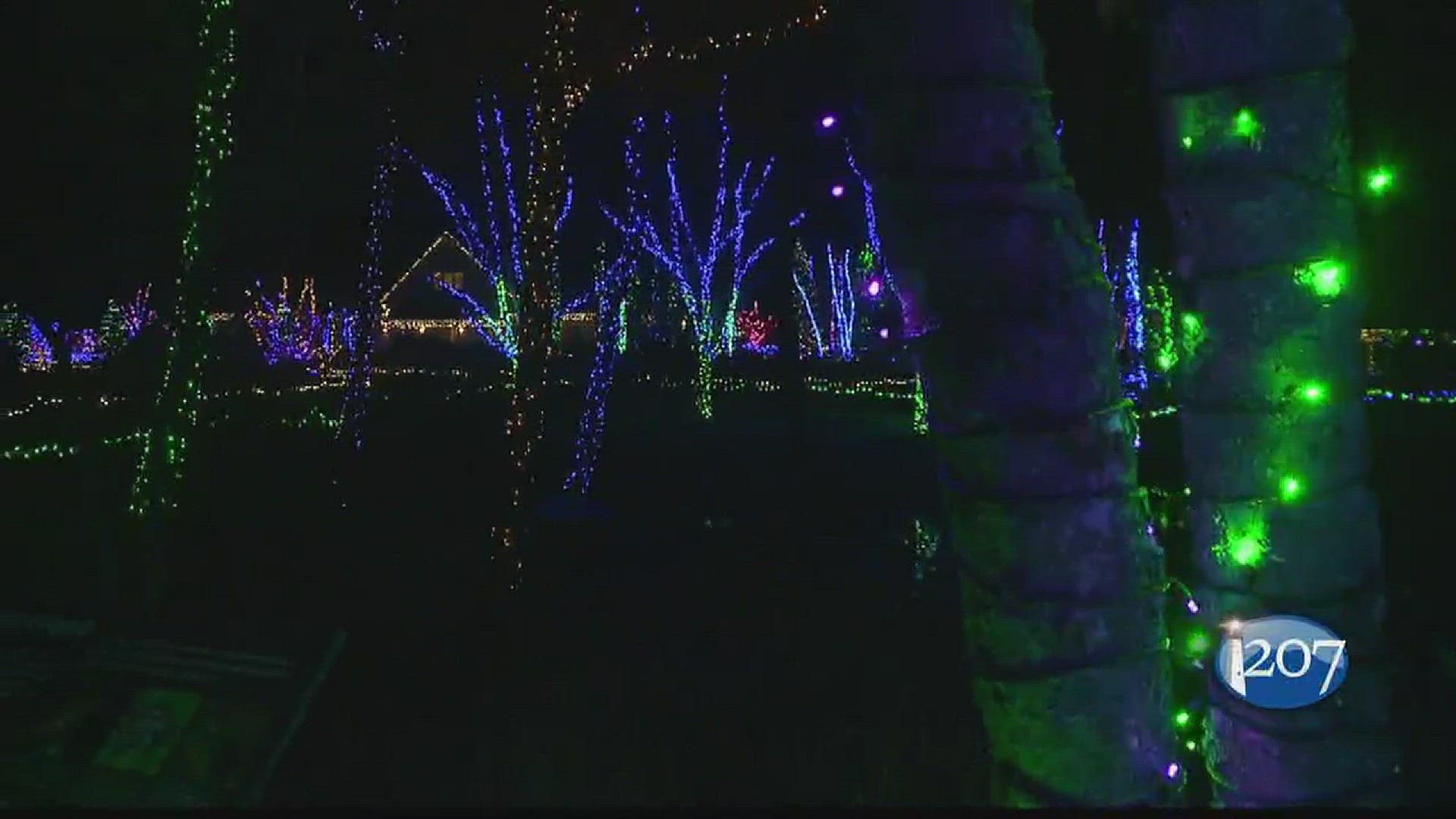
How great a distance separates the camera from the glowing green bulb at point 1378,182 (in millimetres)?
4441

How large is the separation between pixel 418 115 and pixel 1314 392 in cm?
1084

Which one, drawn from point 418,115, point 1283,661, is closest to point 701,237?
point 418,115

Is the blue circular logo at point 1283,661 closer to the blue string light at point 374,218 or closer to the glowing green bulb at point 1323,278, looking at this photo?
the glowing green bulb at point 1323,278

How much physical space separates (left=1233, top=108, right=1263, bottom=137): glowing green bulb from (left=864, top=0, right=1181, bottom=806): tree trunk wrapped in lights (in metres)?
0.36

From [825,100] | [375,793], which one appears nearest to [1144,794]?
[375,793]

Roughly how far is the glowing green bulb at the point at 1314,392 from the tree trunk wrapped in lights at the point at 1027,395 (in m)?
0.36

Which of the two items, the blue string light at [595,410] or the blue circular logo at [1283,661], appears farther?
the blue string light at [595,410]

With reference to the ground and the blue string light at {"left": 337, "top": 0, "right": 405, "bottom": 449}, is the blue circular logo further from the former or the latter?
the blue string light at {"left": 337, "top": 0, "right": 405, "bottom": 449}

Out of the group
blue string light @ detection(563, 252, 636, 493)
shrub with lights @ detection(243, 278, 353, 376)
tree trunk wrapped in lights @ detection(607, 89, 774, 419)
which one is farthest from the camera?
shrub with lights @ detection(243, 278, 353, 376)

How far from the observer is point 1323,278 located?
2.01 m

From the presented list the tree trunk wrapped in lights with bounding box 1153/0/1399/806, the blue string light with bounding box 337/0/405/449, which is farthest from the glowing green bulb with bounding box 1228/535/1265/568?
the blue string light with bounding box 337/0/405/449

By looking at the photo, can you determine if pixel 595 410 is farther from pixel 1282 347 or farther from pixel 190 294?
pixel 1282 347

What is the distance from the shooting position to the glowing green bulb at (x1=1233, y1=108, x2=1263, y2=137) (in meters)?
1.98

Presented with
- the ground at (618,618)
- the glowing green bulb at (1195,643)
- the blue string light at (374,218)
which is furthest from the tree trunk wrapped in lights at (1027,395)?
the blue string light at (374,218)
